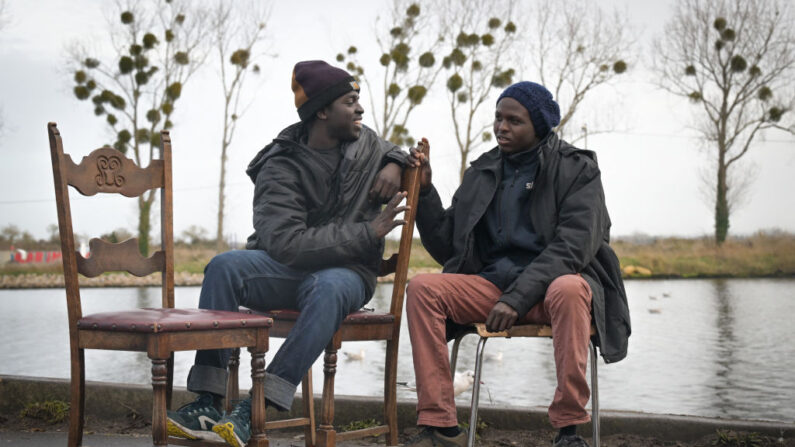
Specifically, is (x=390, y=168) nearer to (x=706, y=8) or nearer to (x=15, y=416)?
(x=15, y=416)

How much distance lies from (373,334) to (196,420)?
0.65 metres

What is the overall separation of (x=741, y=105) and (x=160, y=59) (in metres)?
19.4

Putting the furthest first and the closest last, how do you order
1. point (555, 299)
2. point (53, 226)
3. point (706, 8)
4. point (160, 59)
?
point (706, 8) → point (160, 59) → point (53, 226) → point (555, 299)

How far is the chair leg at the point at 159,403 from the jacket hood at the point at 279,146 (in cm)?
95

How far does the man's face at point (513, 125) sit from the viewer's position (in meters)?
3.20

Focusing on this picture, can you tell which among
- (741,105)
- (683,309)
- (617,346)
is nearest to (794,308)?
(683,309)

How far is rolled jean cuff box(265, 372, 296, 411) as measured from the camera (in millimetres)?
2822

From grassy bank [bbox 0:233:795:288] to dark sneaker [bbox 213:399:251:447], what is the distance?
61.7 feet

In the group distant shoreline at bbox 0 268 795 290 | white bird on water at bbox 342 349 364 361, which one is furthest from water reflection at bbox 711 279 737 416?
distant shoreline at bbox 0 268 795 290

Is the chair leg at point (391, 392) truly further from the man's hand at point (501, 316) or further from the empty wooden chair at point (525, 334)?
the man's hand at point (501, 316)

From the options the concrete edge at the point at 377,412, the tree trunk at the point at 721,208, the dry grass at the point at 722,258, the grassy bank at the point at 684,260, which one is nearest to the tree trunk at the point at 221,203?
the grassy bank at the point at 684,260

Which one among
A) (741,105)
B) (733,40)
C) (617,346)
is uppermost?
(733,40)

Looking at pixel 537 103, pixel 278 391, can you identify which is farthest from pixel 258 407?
pixel 537 103

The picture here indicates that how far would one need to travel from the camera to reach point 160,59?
29.3 m
